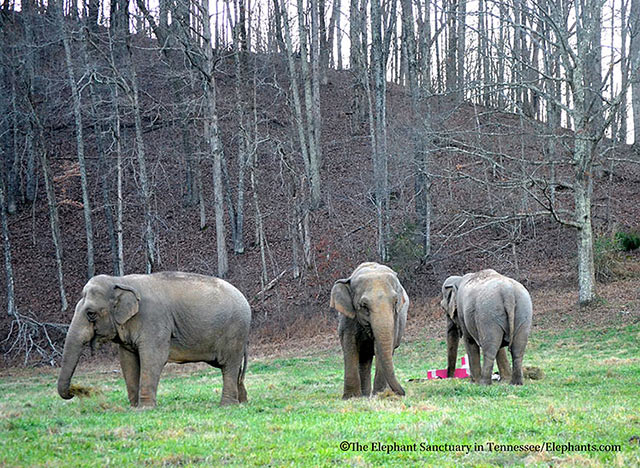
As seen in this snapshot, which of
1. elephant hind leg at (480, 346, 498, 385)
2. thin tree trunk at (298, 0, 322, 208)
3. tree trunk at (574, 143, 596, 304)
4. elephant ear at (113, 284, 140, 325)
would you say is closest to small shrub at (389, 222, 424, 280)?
tree trunk at (574, 143, 596, 304)

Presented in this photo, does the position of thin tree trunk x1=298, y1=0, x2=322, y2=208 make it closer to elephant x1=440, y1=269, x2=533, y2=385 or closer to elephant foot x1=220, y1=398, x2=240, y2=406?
elephant x1=440, y1=269, x2=533, y2=385

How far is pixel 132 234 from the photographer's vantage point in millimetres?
39594

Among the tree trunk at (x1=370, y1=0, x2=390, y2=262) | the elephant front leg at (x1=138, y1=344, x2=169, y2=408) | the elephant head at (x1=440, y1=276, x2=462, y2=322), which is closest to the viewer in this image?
the elephant front leg at (x1=138, y1=344, x2=169, y2=408)

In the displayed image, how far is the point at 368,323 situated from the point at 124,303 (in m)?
4.01

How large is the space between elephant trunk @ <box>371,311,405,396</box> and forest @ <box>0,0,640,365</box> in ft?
46.0

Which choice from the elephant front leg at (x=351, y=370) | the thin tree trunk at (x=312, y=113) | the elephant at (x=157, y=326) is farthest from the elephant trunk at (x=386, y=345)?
the thin tree trunk at (x=312, y=113)

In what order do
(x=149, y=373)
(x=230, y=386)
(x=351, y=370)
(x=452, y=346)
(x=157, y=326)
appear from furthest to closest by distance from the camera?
(x=452, y=346)
(x=230, y=386)
(x=351, y=370)
(x=157, y=326)
(x=149, y=373)

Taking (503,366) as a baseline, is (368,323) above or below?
above

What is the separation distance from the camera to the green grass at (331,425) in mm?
7574

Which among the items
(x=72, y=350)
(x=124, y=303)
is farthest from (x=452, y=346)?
(x=72, y=350)

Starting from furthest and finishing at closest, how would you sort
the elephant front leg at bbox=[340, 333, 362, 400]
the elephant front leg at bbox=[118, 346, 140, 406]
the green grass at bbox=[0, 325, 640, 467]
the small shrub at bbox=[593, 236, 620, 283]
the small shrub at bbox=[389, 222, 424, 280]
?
the small shrub at bbox=[389, 222, 424, 280], the small shrub at bbox=[593, 236, 620, 283], the elephant front leg at bbox=[340, 333, 362, 400], the elephant front leg at bbox=[118, 346, 140, 406], the green grass at bbox=[0, 325, 640, 467]

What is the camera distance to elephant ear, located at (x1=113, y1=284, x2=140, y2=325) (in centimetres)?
1280

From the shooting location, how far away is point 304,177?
33.7m

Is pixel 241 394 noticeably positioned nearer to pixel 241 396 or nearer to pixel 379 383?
pixel 241 396
